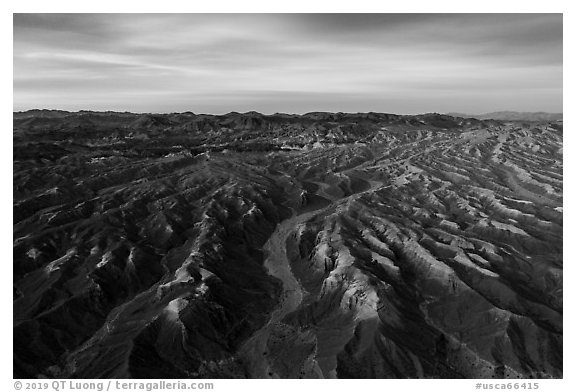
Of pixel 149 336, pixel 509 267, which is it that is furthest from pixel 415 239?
pixel 149 336

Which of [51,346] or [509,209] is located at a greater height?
[509,209]

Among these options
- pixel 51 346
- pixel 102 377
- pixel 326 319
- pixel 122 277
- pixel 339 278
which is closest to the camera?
pixel 102 377

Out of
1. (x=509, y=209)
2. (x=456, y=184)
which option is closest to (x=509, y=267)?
(x=509, y=209)

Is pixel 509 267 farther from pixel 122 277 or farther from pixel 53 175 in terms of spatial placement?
pixel 53 175

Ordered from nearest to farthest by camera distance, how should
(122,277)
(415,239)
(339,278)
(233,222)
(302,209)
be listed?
(339,278), (122,277), (415,239), (233,222), (302,209)

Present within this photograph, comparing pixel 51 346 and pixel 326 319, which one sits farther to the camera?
pixel 326 319

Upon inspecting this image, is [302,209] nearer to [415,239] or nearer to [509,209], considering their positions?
[415,239]
